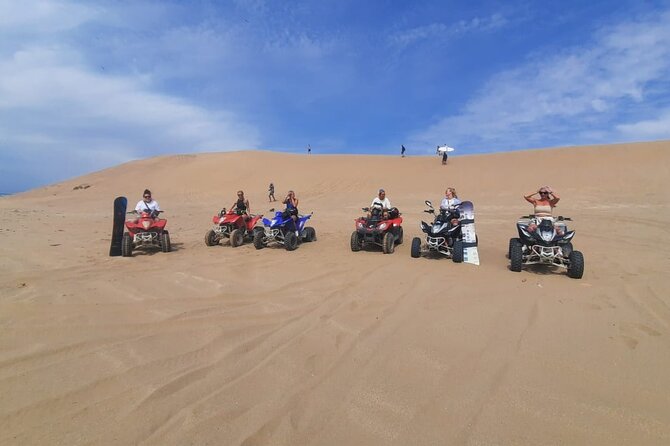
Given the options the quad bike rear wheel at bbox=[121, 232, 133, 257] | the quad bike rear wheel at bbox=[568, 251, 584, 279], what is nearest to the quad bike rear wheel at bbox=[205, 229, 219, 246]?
the quad bike rear wheel at bbox=[121, 232, 133, 257]

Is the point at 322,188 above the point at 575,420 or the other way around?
above

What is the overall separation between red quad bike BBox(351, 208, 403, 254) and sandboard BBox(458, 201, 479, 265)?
5.24 ft

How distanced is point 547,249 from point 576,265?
1.60ft

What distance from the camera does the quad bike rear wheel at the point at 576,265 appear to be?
623 centimetres

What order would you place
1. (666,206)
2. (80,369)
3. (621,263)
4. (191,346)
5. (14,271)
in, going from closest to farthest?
(80,369)
(191,346)
(14,271)
(621,263)
(666,206)

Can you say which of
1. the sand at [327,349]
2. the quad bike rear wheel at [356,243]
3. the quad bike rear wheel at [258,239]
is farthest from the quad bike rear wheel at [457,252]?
the quad bike rear wheel at [258,239]

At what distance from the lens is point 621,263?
24.4 feet

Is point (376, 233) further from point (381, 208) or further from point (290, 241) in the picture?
point (290, 241)

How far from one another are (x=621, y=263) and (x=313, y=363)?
685 centimetres

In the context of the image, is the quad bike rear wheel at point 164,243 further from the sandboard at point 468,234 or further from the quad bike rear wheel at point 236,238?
the sandboard at point 468,234

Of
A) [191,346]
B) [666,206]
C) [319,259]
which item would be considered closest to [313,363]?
[191,346]

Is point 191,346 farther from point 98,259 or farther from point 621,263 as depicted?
point 621,263

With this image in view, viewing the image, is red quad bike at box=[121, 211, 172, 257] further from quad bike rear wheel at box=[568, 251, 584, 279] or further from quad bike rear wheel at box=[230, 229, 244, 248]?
quad bike rear wheel at box=[568, 251, 584, 279]

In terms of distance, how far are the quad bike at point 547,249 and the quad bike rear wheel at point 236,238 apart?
19.4 feet
